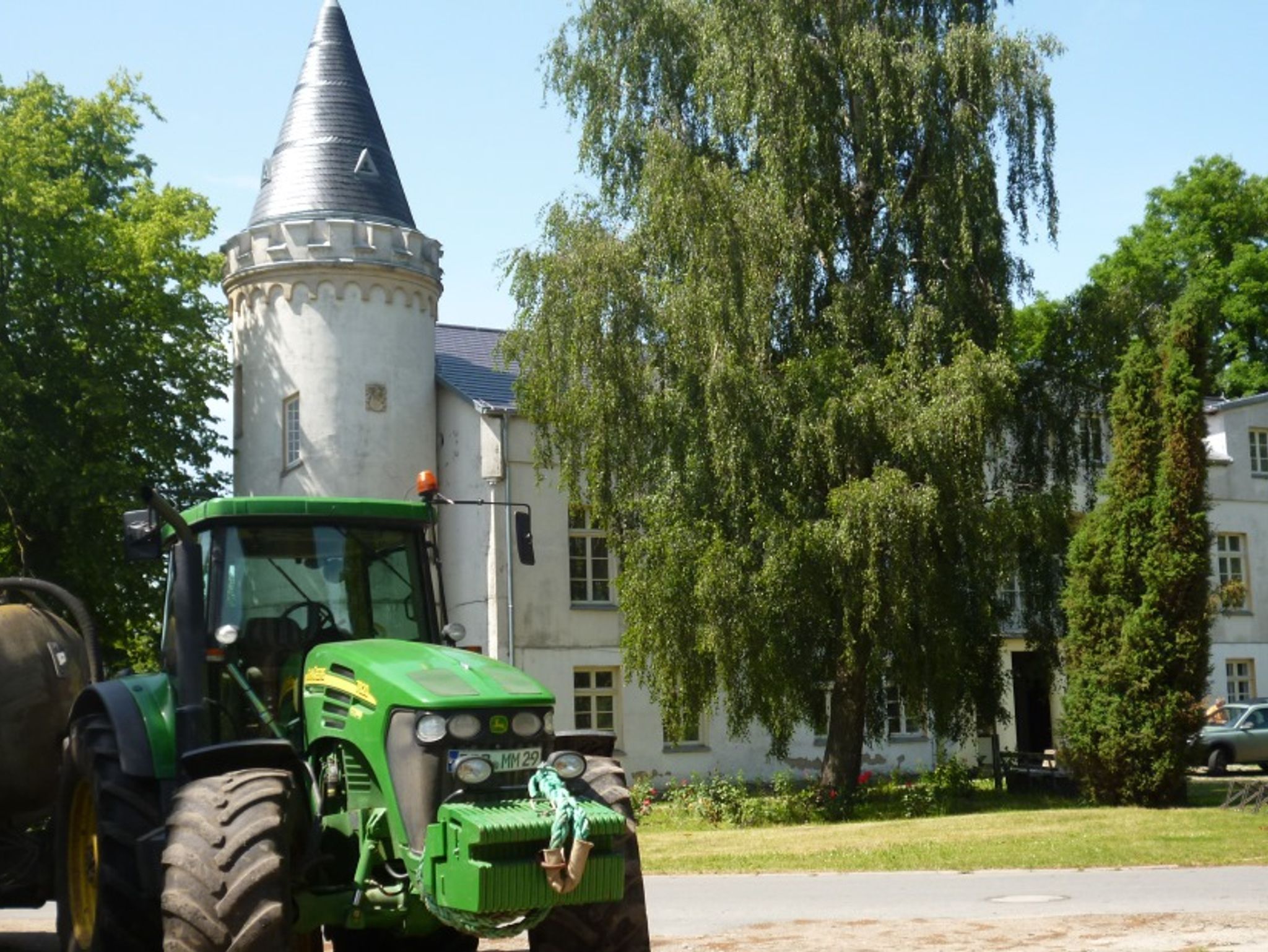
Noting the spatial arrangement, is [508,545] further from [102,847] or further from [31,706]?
[102,847]

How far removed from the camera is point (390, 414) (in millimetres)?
31391

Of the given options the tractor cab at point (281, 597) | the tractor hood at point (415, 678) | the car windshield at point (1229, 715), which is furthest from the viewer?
the car windshield at point (1229, 715)

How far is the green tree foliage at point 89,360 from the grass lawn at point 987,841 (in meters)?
12.8

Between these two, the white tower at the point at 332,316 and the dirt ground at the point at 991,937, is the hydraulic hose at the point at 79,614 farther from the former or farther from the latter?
the white tower at the point at 332,316

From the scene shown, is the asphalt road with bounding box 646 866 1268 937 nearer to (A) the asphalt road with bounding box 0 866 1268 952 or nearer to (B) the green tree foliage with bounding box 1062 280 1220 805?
(A) the asphalt road with bounding box 0 866 1268 952

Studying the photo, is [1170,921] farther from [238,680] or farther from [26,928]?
[26,928]

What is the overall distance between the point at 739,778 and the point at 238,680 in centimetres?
1857

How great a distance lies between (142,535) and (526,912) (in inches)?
126

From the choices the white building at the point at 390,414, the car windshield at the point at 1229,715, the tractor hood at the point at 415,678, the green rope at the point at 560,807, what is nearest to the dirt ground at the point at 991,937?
the tractor hood at the point at 415,678

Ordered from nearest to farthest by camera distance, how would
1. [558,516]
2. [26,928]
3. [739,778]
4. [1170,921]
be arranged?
[1170,921] → [26,928] → [739,778] → [558,516]

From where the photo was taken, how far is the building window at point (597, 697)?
31.1 metres

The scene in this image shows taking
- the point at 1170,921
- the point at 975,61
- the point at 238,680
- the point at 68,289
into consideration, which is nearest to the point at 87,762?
the point at 238,680

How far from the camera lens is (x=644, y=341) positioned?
83.3 ft

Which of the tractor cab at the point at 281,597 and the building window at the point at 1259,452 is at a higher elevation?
the building window at the point at 1259,452
